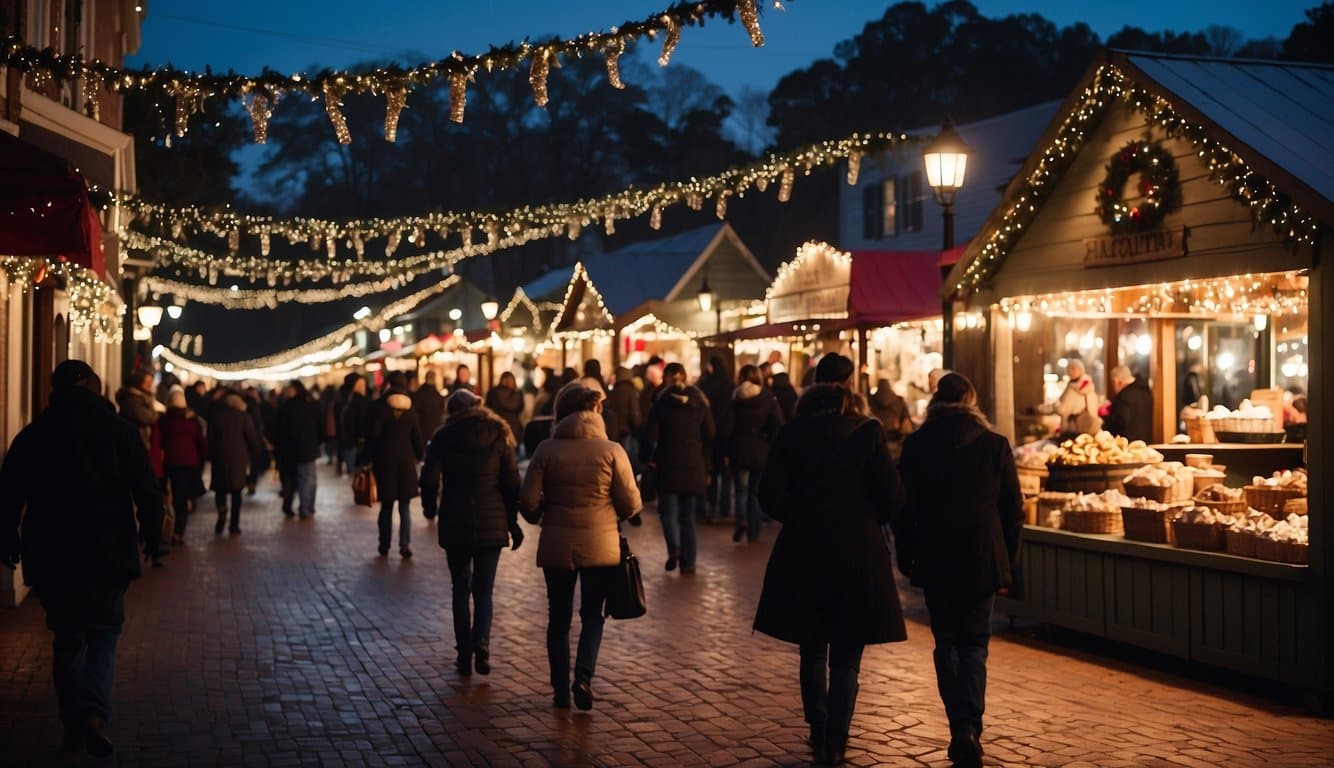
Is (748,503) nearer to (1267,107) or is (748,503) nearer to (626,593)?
(1267,107)

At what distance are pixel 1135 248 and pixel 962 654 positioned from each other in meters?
4.53

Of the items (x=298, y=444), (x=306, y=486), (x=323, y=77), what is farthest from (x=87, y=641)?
(x=306, y=486)

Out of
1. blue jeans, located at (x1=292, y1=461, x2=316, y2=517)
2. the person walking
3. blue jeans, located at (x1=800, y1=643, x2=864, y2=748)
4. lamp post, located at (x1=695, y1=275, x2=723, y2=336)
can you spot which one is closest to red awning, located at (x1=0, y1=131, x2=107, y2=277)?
blue jeans, located at (x1=800, y1=643, x2=864, y2=748)

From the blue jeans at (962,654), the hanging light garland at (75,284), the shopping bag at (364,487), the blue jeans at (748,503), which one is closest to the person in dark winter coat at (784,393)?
the blue jeans at (748,503)

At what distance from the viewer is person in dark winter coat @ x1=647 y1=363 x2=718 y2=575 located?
14383 millimetres

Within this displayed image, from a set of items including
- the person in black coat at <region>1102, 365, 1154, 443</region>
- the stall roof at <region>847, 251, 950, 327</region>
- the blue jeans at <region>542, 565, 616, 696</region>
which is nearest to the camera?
the blue jeans at <region>542, 565, 616, 696</region>

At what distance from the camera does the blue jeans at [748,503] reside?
666 inches

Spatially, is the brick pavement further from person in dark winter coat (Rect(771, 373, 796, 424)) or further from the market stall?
person in dark winter coat (Rect(771, 373, 796, 424))

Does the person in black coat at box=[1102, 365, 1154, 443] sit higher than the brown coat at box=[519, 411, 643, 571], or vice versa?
the person in black coat at box=[1102, 365, 1154, 443]

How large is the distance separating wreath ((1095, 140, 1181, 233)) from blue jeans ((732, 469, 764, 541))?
6.65m

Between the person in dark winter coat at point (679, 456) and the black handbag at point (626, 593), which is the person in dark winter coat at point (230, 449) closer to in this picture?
the person in dark winter coat at point (679, 456)

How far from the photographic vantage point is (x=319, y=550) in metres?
17.0

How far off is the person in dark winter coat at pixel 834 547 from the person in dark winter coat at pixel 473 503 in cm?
254

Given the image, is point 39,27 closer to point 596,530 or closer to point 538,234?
point 596,530
